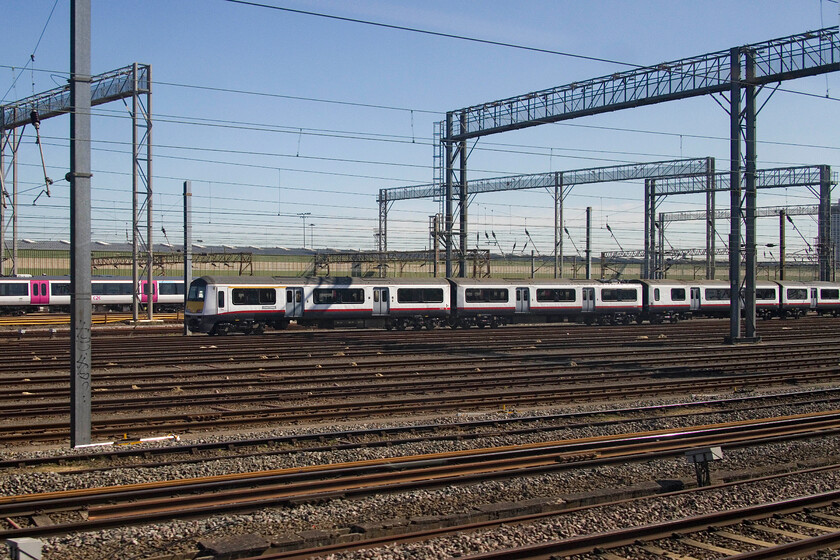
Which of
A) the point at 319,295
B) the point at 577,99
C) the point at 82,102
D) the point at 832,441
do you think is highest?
the point at 577,99

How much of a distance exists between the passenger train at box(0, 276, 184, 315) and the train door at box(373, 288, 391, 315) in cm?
1416

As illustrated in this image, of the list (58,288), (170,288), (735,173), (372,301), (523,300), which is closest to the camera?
(735,173)

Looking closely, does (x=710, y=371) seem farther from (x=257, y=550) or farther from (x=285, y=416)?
(x=257, y=550)

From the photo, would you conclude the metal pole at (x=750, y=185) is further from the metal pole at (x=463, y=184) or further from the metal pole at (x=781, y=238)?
the metal pole at (x=781, y=238)

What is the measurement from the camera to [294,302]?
35.5 m

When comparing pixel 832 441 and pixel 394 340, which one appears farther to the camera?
pixel 394 340

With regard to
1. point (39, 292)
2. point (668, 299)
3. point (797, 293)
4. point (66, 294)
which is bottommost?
point (668, 299)

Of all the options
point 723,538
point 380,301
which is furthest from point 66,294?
point 723,538

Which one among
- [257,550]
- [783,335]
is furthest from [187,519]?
[783,335]

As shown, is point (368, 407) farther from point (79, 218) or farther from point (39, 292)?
point (39, 292)

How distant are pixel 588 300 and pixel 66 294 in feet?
101

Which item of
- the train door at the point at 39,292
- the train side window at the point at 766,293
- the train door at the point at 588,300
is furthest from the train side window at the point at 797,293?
the train door at the point at 39,292

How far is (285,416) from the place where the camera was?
1503 cm

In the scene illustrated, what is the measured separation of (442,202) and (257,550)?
31.7 meters
